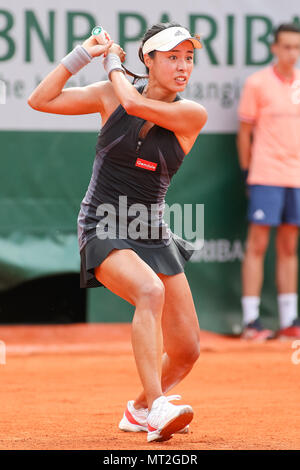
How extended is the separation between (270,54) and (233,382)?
321 centimetres

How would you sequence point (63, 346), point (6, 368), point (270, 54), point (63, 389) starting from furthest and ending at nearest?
point (270, 54)
point (63, 346)
point (6, 368)
point (63, 389)

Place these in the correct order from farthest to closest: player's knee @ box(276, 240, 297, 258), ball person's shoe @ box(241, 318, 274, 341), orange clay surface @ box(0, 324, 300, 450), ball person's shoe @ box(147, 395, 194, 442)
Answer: player's knee @ box(276, 240, 297, 258) < ball person's shoe @ box(241, 318, 274, 341) < orange clay surface @ box(0, 324, 300, 450) < ball person's shoe @ box(147, 395, 194, 442)

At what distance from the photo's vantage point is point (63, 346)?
729 centimetres

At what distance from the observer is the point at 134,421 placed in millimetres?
4262

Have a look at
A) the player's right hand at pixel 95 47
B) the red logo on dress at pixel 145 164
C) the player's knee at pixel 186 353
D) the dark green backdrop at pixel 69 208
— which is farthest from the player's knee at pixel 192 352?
the dark green backdrop at pixel 69 208

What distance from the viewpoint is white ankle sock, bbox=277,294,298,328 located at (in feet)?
25.2

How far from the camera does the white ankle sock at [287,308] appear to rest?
25.2 ft

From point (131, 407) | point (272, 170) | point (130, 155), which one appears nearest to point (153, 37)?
point (130, 155)

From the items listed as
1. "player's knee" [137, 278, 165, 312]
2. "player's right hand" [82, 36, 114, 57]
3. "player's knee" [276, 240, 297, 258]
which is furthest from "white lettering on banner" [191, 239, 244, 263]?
"player's knee" [137, 278, 165, 312]

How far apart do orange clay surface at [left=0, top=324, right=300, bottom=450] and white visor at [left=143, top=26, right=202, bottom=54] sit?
5.63 ft

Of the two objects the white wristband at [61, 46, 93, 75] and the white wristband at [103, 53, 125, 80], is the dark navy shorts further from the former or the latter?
the white wristband at [61, 46, 93, 75]

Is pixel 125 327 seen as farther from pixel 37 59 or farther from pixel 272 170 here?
pixel 37 59

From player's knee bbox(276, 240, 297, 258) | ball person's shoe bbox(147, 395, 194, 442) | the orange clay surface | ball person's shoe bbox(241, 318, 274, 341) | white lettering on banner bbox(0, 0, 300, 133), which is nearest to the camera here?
ball person's shoe bbox(147, 395, 194, 442)

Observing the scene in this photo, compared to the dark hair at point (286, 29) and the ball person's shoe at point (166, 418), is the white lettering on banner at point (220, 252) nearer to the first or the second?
the dark hair at point (286, 29)
